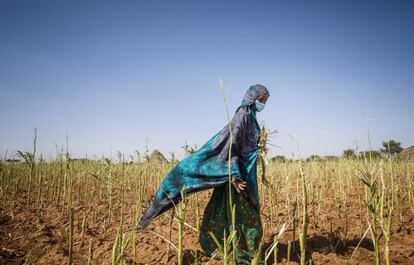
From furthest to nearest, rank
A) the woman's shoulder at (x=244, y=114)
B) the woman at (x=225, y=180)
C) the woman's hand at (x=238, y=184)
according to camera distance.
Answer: the woman's shoulder at (x=244, y=114) < the woman at (x=225, y=180) < the woman's hand at (x=238, y=184)

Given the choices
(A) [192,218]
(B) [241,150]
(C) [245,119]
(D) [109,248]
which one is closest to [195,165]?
(B) [241,150]

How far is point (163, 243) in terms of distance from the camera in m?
3.28

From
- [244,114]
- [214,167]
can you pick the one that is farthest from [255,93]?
[214,167]

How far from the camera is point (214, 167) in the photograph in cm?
264

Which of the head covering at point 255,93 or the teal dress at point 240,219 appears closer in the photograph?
the teal dress at point 240,219

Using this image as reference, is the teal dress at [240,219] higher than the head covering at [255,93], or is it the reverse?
the head covering at [255,93]

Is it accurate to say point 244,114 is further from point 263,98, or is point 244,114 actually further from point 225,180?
point 225,180

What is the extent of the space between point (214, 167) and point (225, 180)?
0.54 feet

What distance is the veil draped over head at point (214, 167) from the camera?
8.59 feet

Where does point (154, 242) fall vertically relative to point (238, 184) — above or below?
below

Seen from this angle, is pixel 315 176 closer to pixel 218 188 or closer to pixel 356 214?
pixel 356 214

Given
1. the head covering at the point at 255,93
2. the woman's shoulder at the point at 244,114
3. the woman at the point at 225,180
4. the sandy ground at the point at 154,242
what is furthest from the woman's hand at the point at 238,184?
the head covering at the point at 255,93

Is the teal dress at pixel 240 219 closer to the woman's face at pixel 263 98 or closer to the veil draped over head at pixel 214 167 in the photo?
the veil draped over head at pixel 214 167

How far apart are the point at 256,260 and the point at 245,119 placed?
5.70ft
